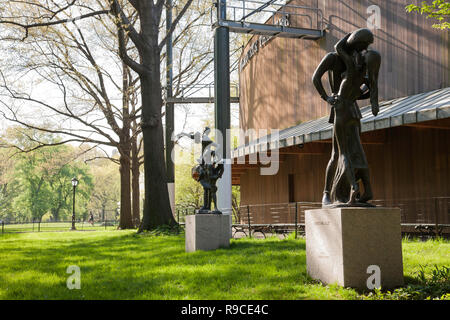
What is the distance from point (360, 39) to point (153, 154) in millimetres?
12876

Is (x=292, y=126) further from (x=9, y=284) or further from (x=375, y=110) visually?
(x=9, y=284)

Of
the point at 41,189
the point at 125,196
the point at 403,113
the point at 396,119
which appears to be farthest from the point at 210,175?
the point at 41,189

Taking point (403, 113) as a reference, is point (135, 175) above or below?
below

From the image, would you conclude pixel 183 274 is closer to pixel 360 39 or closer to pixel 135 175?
pixel 360 39

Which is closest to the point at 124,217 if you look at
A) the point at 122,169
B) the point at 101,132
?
the point at 122,169

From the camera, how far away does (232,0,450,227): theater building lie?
1459cm

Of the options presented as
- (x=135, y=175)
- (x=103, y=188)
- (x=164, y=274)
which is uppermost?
(x=135, y=175)

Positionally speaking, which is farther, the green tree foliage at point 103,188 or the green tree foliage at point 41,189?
the green tree foliage at point 103,188

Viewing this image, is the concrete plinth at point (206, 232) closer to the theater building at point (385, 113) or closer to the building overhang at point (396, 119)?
the theater building at point (385, 113)

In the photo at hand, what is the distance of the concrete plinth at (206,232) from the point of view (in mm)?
11039

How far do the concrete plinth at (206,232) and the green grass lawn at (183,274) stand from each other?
17.4 inches

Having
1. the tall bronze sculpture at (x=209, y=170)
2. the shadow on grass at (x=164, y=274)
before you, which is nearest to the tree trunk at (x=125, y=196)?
the tall bronze sculpture at (x=209, y=170)

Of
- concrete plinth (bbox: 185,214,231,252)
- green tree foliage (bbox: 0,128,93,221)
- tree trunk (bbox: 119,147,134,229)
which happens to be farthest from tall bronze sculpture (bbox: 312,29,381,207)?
green tree foliage (bbox: 0,128,93,221)

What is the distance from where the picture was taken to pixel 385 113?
14.2 m
